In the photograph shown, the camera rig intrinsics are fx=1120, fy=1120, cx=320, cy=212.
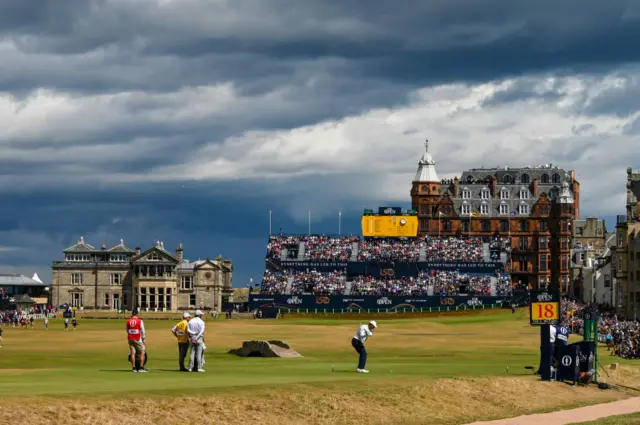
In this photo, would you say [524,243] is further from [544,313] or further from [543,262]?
[544,313]

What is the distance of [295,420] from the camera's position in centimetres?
2741

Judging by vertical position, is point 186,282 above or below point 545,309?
above

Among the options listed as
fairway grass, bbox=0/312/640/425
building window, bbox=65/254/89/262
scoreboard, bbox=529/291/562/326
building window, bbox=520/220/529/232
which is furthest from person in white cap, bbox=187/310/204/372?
building window, bbox=65/254/89/262

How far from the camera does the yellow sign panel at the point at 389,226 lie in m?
165

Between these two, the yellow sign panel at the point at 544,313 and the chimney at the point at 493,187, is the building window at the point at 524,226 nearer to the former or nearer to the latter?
the chimney at the point at 493,187

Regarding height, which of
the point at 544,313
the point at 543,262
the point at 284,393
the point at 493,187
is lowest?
the point at 284,393

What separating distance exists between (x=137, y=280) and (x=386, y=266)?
4393 centimetres

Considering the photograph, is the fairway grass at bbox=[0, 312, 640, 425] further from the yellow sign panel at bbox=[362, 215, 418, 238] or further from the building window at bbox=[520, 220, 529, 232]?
the building window at bbox=[520, 220, 529, 232]

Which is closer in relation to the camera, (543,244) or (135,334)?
(135,334)

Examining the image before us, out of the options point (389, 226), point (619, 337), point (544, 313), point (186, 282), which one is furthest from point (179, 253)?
point (544, 313)

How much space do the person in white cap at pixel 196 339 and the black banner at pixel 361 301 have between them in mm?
104346

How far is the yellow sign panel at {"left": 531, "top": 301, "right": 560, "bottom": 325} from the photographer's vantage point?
35.8m

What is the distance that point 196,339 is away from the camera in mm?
33312

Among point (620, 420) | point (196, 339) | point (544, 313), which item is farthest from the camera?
point (544, 313)
